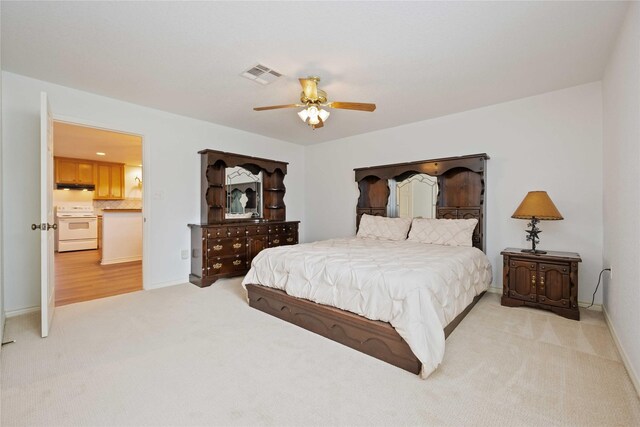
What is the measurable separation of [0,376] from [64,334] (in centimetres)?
65

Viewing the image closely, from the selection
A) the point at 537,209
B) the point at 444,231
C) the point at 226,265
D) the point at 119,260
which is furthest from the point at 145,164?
the point at 537,209

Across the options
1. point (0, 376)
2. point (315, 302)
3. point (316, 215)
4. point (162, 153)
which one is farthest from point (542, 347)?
point (162, 153)

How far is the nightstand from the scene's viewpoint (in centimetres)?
278

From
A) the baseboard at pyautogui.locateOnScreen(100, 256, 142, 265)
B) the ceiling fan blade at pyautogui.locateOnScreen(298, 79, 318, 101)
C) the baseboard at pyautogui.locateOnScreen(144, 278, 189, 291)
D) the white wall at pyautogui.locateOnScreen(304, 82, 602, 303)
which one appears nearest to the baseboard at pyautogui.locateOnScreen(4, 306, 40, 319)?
the baseboard at pyautogui.locateOnScreen(144, 278, 189, 291)

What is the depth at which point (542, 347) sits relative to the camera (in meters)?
2.22

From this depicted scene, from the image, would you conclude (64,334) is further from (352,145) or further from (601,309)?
(601,309)

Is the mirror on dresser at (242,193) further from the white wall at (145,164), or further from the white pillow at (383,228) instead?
the white pillow at (383,228)

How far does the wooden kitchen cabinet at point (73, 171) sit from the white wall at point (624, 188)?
31.8 ft

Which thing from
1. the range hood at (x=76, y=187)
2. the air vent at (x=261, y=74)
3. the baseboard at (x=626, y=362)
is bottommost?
the baseboard at (x=626, y=362)

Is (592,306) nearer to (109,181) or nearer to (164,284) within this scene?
(164,284)

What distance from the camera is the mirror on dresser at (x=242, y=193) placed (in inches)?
188

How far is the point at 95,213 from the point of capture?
7.66m

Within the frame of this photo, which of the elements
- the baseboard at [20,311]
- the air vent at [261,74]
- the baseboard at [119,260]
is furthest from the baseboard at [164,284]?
the air vent at [261,74]

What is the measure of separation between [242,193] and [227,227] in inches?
37.2
